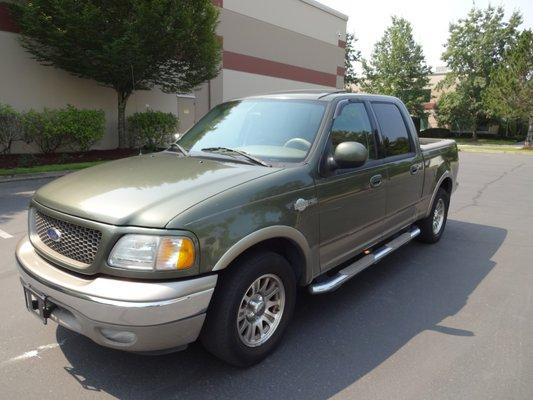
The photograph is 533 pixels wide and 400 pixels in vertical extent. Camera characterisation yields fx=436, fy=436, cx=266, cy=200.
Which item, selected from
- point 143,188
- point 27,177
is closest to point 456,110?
point 27,177

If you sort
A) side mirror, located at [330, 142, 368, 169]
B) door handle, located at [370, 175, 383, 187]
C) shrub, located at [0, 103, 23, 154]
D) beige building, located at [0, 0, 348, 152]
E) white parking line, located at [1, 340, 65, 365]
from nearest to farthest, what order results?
white parking line, located at [1, 340, 65, 365], side mirror, located at [330, 142, 368, 169], door handle, located at [370, 175, 383, 187], shrub, located at [0, 103, 23, 154], beige building, located at [0, 0, 348, 152]

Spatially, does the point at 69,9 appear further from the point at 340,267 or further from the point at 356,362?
the point at 356,362

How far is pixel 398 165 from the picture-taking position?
455 cm

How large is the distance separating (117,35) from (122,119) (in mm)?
3657

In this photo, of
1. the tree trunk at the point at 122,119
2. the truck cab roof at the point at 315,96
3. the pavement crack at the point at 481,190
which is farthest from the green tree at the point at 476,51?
the truck cab roof at the point at 315,96

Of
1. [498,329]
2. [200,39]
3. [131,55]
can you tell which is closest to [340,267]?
[498,329]

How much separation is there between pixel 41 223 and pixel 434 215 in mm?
4772

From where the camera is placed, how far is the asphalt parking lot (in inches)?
111

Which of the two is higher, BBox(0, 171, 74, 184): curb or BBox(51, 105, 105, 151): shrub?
BBox(51, 105, 105, 151): shrub

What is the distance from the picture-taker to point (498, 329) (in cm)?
369

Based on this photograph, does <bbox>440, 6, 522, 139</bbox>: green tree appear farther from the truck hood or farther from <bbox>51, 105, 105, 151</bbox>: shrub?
the truck hood

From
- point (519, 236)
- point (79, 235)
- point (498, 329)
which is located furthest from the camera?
point (519, 236)

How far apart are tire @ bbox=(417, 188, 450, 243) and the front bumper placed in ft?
13.0

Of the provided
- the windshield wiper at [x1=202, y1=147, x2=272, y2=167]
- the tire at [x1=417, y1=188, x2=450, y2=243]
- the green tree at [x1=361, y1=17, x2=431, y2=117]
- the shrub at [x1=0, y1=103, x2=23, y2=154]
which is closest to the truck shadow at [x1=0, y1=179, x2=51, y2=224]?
the shrub at [x1=0, y1=103, x2=23, y2=154]
